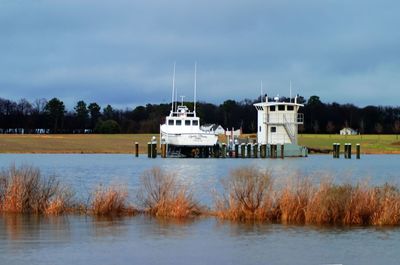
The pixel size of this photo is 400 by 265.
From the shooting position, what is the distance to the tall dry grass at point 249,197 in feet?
82.8

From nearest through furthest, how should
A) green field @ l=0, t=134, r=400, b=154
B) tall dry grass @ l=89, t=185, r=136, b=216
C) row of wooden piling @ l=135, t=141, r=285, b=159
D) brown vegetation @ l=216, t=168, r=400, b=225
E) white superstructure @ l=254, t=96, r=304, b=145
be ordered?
brown vegetation @ l=216, t=168, r=400, b=225 < tall dry grass @ l=89, t=185, r=136, b=216 < row of wooden piling @ l=135, t=141, r=285, b=159 < white superstructure @ l=254, t=96, r=304, b=145 < green field @ l=0, t=134, r=400, b=154

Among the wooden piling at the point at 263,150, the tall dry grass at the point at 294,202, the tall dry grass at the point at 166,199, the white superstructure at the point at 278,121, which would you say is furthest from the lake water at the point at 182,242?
the white superstructure at the point at 278,121

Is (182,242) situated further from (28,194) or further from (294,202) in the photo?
(28,194)

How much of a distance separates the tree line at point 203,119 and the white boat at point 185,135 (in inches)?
3112

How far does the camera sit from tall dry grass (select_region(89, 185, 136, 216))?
27.3 metres

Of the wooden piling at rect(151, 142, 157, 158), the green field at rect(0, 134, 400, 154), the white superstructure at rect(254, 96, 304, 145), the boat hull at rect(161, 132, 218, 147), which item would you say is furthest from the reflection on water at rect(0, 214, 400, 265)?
the green field at rect(0, 134, 400, 154)

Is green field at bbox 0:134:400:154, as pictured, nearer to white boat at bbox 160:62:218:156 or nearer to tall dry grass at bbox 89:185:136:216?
white boat at bbox 160:62:218:156

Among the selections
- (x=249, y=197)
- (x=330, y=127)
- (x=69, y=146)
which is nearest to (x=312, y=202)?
(x=249, y=197)

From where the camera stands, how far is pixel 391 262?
18891 mm

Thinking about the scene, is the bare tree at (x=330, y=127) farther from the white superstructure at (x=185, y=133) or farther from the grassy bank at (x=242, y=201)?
the grassy bank at (x=242, y=201)

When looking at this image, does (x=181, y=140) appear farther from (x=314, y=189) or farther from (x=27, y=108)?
(x=27, y=108)

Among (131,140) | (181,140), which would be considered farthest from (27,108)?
(181,140)

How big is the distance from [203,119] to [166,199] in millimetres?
165424

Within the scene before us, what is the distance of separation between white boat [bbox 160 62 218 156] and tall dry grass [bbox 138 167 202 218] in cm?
6712
